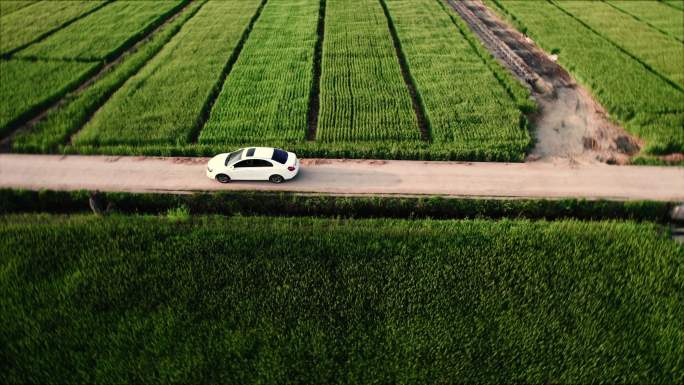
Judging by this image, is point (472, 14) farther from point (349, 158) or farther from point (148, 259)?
point (148, 259)

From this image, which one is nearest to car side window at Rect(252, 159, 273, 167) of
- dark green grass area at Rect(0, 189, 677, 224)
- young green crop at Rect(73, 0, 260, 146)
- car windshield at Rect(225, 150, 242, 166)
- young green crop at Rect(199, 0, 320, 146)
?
car windshield at Rect(225, 150, 242, 166)

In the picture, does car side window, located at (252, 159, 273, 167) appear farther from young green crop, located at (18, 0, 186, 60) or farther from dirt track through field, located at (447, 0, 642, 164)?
young green crop, located at (18, 0, 186, 60)

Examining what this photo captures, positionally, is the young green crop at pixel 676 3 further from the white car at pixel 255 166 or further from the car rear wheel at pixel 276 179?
the car rear wheel at pixel 276 179

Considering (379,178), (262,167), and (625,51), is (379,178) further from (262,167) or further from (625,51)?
(625,51)

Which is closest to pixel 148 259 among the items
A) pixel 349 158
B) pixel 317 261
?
pixel 317 261

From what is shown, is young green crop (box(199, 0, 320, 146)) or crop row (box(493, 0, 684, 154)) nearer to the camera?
young green crop (box(199, 0, 320, 146))

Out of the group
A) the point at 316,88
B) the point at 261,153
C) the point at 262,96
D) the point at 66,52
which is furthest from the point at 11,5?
the point at 261,153
